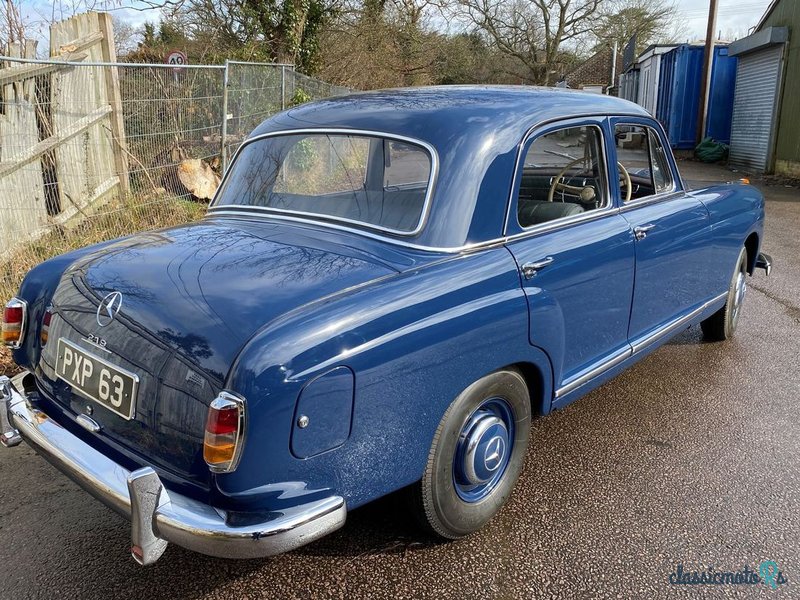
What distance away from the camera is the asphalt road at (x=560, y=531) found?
2.43 m

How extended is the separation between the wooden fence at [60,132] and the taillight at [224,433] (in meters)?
4.21

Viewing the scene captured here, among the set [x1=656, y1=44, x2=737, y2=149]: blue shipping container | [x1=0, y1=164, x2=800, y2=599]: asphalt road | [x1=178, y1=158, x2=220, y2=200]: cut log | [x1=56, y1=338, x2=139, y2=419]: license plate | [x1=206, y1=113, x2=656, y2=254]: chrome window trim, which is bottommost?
[x1=0, y1=164, x2=800, y2=599]: asphalt road

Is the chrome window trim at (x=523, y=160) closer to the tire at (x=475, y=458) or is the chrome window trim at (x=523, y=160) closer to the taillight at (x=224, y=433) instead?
the tire at (x=475, y=458)

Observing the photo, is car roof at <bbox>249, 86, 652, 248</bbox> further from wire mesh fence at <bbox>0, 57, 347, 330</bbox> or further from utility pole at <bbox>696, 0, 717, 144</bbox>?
utility pole at <bbox>696, 0, 717, 144</bbox>

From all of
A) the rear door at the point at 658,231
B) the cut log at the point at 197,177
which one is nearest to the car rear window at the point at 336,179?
the rear door at the point at 658,231

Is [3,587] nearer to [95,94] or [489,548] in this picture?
[489,548]

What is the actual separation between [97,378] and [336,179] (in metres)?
1.34

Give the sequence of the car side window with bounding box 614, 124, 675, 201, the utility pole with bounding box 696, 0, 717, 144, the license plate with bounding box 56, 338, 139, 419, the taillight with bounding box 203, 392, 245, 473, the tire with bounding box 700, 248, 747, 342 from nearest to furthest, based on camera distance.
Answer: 1. the taillight with bounding box 203, 392, 245, 473
2. the license plate with bounding box 56, 338, 139, 419
3. the car side window with bounding box 614, 124, 675, 201
4. the tire with bounding box 700, 248, 747, 342
5. the utility pole with bounding box 696, 0, 717, 144

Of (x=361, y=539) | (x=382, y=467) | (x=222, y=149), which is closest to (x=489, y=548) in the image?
(x=361, y=539)

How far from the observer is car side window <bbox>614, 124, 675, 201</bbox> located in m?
3.84

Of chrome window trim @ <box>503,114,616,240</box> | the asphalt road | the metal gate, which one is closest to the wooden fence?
the asphalt road

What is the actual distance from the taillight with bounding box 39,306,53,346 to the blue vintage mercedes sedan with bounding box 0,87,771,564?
0.02m

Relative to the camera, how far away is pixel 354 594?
2385 mm

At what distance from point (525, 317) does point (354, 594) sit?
122cm
